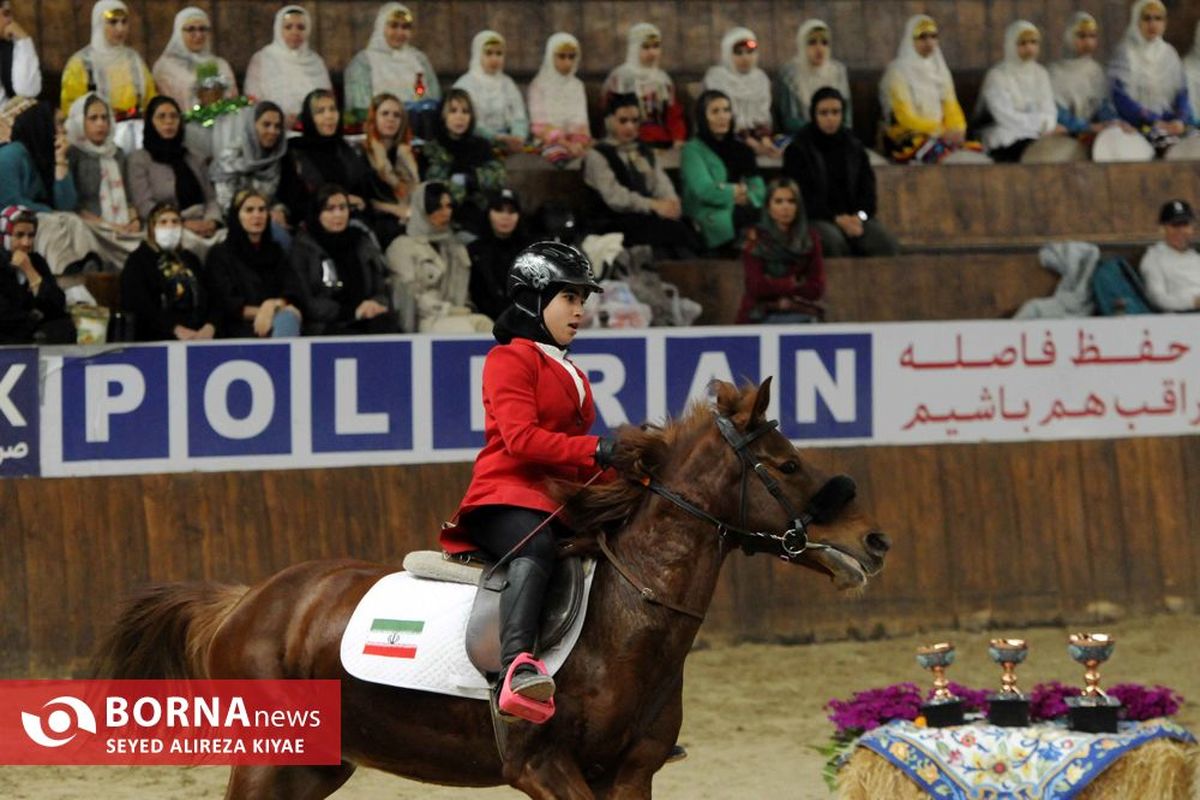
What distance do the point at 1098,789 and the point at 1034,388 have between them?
592cm

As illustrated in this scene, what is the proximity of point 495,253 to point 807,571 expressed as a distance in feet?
9.10

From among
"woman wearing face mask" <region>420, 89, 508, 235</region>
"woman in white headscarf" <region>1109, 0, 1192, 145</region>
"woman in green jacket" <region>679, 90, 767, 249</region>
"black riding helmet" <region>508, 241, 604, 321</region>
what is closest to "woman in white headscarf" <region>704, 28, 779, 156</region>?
"woman in green jacket" <region>679, 90, 767, 249</region>

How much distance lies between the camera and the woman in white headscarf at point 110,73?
1244 cm

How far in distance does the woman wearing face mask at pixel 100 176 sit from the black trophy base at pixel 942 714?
21.2 ft

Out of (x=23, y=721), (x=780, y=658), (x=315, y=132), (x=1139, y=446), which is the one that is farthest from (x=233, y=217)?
(x=1139, y=446)

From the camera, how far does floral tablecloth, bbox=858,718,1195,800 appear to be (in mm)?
6531

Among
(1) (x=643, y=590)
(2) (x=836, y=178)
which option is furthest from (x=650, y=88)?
(1) (x=643, y=590)

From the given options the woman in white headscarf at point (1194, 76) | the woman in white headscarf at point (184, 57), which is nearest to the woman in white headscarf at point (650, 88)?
the woman in white headscarf at point (184, 57)

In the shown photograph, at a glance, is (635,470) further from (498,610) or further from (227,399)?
(227,399)

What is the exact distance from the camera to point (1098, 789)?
6.50 metres

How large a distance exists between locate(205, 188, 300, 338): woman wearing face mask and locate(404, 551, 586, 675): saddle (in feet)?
16.2

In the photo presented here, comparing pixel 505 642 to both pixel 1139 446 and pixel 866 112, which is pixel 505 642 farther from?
pixel 866 112

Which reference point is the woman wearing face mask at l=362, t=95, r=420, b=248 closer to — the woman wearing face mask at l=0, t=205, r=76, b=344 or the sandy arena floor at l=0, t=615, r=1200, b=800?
the woman wearing face mask at l=0, t=205, r=76, b=344

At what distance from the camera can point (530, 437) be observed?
5.95 meters
